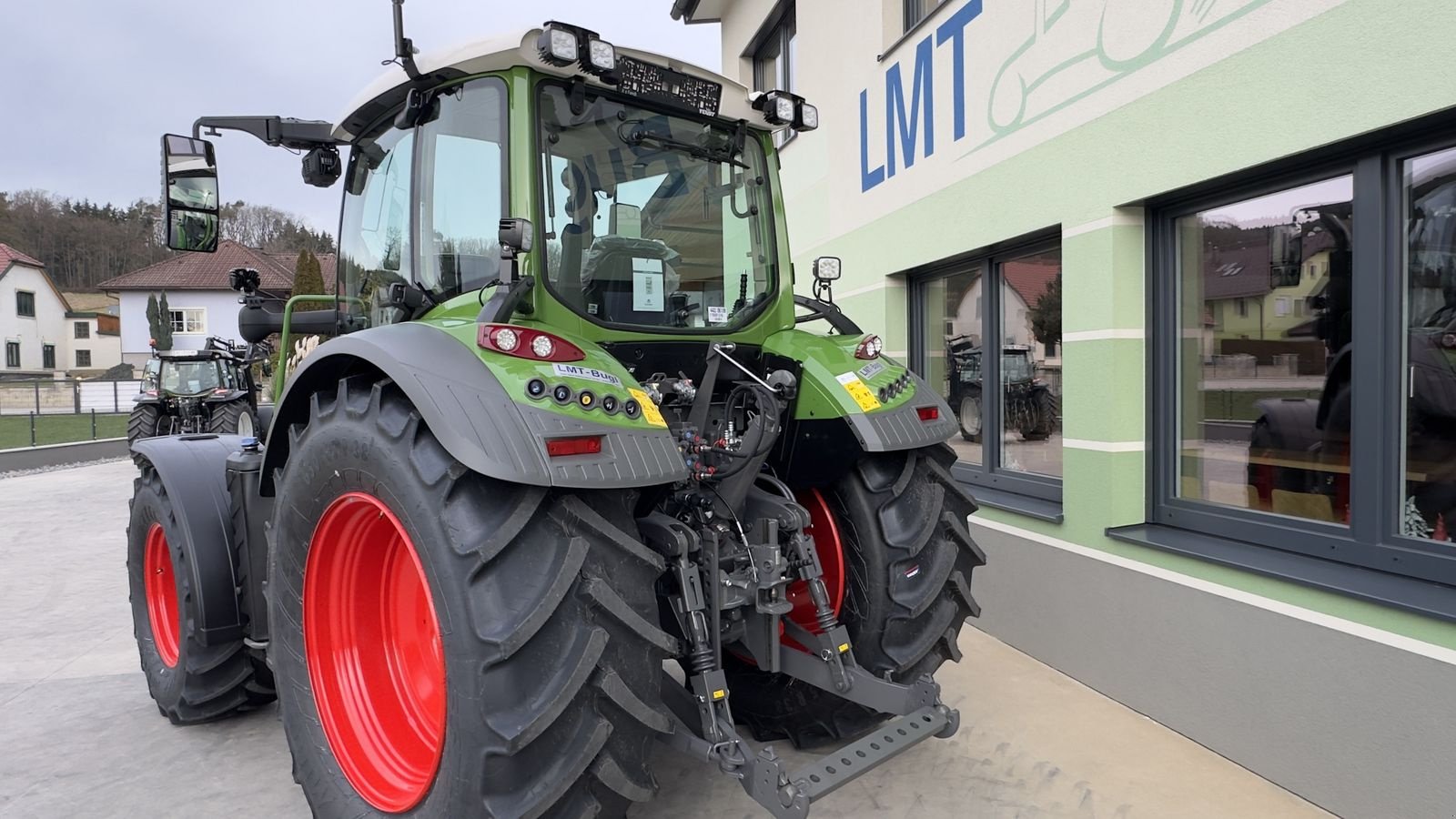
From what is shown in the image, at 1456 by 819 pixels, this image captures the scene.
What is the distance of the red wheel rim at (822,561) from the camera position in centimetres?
284

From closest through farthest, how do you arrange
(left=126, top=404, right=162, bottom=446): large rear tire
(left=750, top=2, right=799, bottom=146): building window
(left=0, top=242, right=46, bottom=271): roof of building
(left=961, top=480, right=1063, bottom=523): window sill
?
(left=961, top=480, right=1063, bottom=523): window sill < (left=750, top=2, right=799, bottom=146): building window < (left=126, top=404, right=162, bottom=446): large rear tire < (left=0, top=242, right=46, bottom=271): roof of building

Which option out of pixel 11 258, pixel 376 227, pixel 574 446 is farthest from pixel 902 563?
pixel 11 258

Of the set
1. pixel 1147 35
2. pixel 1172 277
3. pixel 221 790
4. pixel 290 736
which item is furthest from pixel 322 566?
pixel 1147 35

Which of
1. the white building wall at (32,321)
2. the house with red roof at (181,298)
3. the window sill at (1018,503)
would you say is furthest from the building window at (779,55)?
the white building wall at (32,321)

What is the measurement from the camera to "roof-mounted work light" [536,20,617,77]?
214 cm

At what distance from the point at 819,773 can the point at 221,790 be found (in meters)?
2.06

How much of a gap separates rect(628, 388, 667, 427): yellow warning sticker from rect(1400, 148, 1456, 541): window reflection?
2.29m

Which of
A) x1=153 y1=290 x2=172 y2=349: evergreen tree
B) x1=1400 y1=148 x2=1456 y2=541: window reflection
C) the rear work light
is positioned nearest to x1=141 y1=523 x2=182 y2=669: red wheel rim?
the rear work light

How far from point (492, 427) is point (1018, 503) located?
327cm

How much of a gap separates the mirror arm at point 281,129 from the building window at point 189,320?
4436 cm

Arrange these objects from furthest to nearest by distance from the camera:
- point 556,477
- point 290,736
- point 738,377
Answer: point 738,377 < point 290,736 < point 556,477

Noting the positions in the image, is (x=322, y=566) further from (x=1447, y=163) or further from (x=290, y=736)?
(x=1447, y=163)

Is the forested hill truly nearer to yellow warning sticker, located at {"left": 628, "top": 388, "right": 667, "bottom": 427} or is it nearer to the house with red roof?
the house with red roof

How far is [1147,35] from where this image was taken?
3.40 meters
